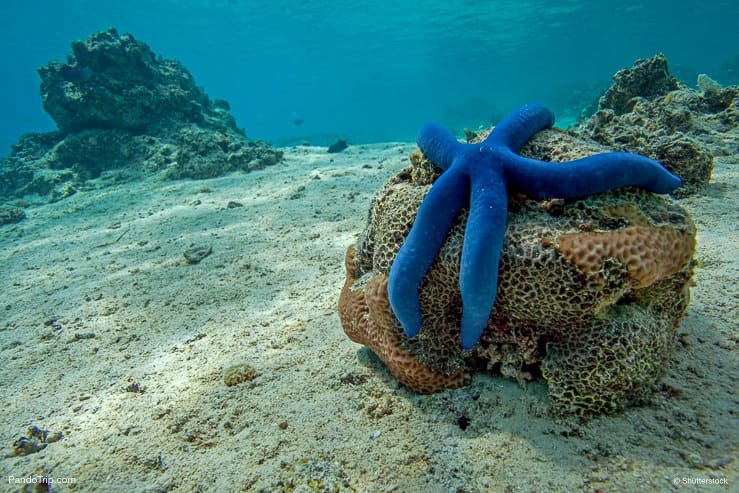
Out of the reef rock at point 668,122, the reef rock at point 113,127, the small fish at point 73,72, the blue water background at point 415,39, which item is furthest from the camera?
the blue water background at point 415,39

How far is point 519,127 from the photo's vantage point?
2.47 m

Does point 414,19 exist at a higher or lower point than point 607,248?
higher

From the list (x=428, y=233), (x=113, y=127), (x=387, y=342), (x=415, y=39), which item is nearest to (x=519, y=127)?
(x=428, y=233)

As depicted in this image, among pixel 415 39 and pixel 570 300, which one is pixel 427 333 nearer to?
pixel 570 300

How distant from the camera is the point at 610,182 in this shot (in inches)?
76.0

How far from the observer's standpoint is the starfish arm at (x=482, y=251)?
1876 mm

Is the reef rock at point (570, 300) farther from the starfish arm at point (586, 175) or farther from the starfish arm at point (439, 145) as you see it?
the starfish arm at point (439, 145)

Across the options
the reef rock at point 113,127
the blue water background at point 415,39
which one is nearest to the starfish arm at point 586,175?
the reef rock at point 113,127

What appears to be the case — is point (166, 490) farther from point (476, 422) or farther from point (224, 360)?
point (476, 422)

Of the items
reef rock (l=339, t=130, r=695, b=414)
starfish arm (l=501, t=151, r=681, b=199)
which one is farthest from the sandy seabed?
starfish arm (l=501, t=151, r=681, b=199)

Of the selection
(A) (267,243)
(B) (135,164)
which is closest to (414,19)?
(B) (135,164)

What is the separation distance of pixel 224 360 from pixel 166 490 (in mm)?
1171

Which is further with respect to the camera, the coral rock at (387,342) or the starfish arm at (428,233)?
the coral rock at (387,342)

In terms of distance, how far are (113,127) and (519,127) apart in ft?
46.1
